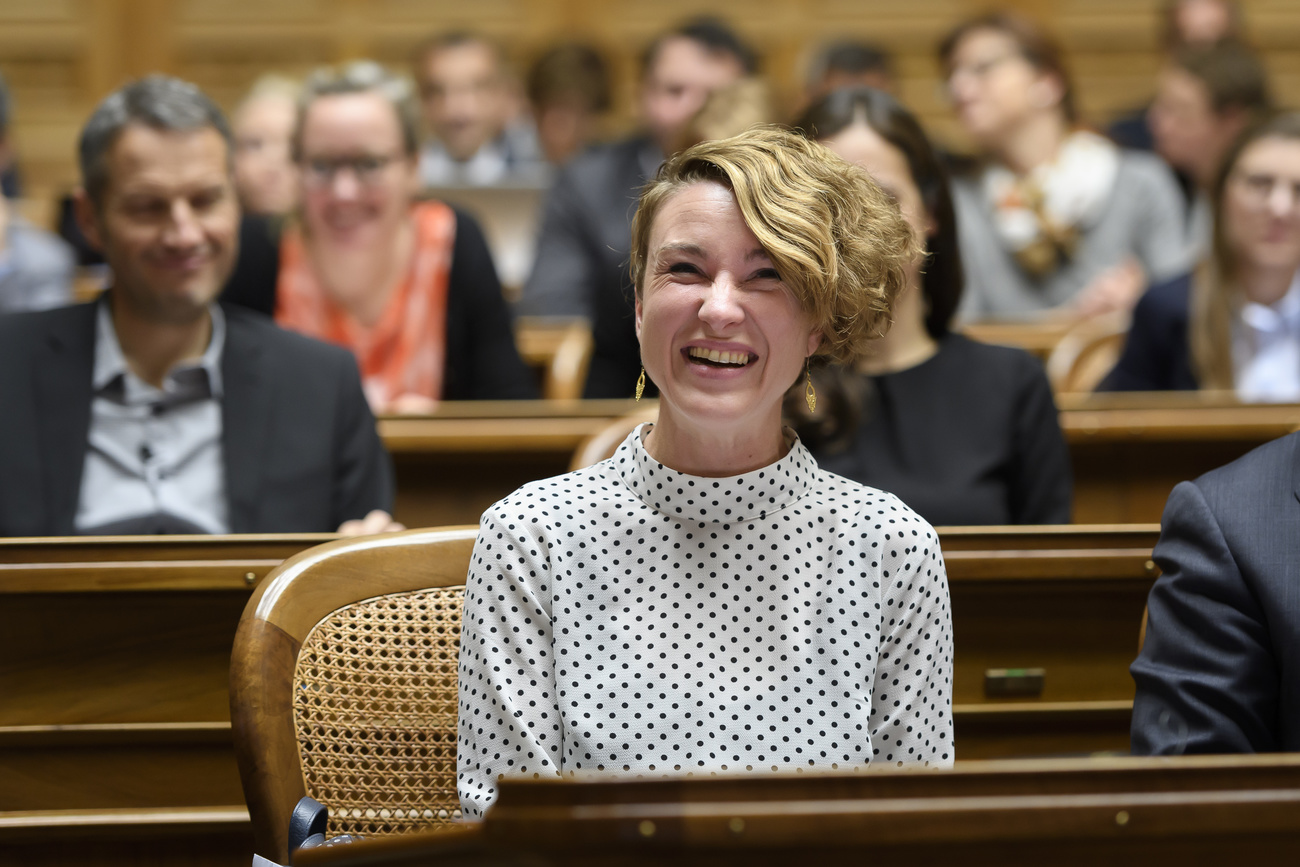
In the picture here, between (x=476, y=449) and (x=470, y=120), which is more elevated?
(x=470, y=120)

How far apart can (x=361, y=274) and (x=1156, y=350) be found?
1843 mm

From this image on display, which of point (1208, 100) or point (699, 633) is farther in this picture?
point (1208, 100)

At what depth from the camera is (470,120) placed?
5848 mm

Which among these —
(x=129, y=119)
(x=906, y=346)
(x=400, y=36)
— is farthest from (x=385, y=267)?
(x=400, y=36)

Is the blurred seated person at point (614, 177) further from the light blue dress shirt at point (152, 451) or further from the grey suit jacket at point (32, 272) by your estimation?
the light blue dress shirt at point (152, 451)

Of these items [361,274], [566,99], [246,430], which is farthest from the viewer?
[566,99]

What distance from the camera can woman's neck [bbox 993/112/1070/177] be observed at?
4.57m

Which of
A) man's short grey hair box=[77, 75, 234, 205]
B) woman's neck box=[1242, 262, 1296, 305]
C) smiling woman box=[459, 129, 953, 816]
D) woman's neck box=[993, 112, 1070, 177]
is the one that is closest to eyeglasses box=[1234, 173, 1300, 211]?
woman's neck box=[1242, 262, 1296, 305]

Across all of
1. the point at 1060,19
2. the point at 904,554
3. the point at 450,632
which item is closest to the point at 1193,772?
the point at 904,554

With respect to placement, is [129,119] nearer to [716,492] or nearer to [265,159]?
[716,492]

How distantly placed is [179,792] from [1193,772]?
1205 mm

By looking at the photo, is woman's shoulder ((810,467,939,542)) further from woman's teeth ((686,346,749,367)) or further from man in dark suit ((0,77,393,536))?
man in dark suit ((0,77,393,536))

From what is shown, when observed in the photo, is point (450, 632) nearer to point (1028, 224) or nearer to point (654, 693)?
point (654, 693)

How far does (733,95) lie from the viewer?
3002mm
